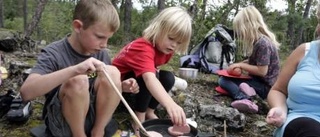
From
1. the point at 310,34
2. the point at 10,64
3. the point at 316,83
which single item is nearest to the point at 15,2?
the point at 310,34

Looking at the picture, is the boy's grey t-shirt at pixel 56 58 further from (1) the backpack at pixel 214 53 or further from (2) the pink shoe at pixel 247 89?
(1) the backpack at pixel 214 53

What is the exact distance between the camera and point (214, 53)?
4328 millimetres

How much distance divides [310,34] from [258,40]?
19.8 metres

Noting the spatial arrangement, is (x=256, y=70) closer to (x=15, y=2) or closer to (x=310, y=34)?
(x=310, y=34)

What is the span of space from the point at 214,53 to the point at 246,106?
1.54m

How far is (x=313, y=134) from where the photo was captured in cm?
157

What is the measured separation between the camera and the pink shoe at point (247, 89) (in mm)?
3146

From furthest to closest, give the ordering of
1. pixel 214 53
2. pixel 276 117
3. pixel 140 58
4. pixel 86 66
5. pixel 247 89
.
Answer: pixel 214 53 < pixel 247 89 < pixel 140 58 < pixel 276 117 < pixel 86 66

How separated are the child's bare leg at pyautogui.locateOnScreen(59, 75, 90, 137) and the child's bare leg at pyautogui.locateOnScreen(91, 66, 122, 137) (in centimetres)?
10

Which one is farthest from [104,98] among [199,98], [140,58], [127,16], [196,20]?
[127,16]

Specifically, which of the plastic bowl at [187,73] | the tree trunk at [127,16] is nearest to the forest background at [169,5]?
the tree trunk at [127,16]

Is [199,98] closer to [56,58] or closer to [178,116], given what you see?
[178,116]

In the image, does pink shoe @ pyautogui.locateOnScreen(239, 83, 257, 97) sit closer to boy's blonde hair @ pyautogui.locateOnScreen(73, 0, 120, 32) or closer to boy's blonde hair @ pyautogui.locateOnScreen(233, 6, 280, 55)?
boy's blonde hair @ pyautogui.locateOnScreen(233, 6, 280, 55)

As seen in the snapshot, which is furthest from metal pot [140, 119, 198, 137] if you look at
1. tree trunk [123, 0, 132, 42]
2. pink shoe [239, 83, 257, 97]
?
tree trunk [123, 0, 132, 42]
